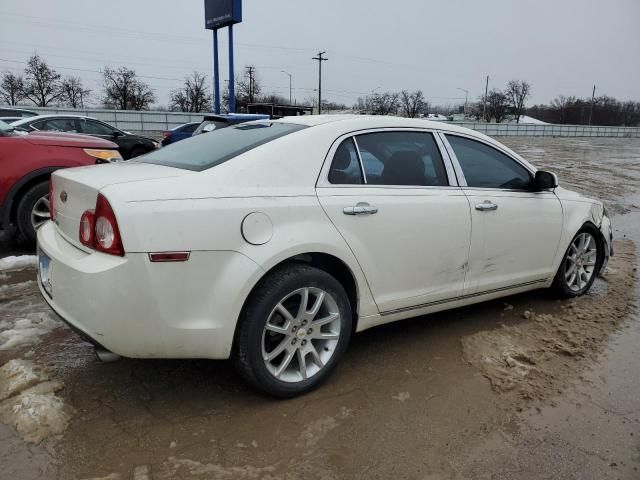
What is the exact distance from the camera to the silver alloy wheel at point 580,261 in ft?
14.6

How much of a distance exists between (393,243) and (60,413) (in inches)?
78.8

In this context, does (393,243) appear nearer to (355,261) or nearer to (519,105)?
(355,261)

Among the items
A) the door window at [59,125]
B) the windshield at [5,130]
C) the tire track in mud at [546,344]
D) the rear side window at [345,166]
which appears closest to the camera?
the rear side window at [345,166]

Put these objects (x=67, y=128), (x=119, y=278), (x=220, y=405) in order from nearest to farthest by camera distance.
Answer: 1. (x=119, y=278)
2. (x=220, y=405)
3. (x=67, y=128)

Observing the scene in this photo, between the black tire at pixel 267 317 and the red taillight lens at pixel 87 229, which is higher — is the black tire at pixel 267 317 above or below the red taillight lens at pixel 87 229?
below

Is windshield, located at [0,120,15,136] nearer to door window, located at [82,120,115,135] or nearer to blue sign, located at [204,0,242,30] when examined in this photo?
door window, located at [82,120,115,135]

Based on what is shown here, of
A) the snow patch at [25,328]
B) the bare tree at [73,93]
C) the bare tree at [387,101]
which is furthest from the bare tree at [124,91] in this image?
the snow patch at [25,328]

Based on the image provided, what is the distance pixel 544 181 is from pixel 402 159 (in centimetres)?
135

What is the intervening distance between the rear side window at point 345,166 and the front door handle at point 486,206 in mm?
964

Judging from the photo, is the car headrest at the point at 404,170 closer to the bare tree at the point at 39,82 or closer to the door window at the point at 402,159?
the door window at the point at 402,159

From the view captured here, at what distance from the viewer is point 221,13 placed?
71.7 ft

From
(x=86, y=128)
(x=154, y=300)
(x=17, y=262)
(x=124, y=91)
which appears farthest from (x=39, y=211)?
(x=124, y=91)

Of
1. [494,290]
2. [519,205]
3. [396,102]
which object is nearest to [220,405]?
[494,290]

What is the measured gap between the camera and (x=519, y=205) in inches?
149
